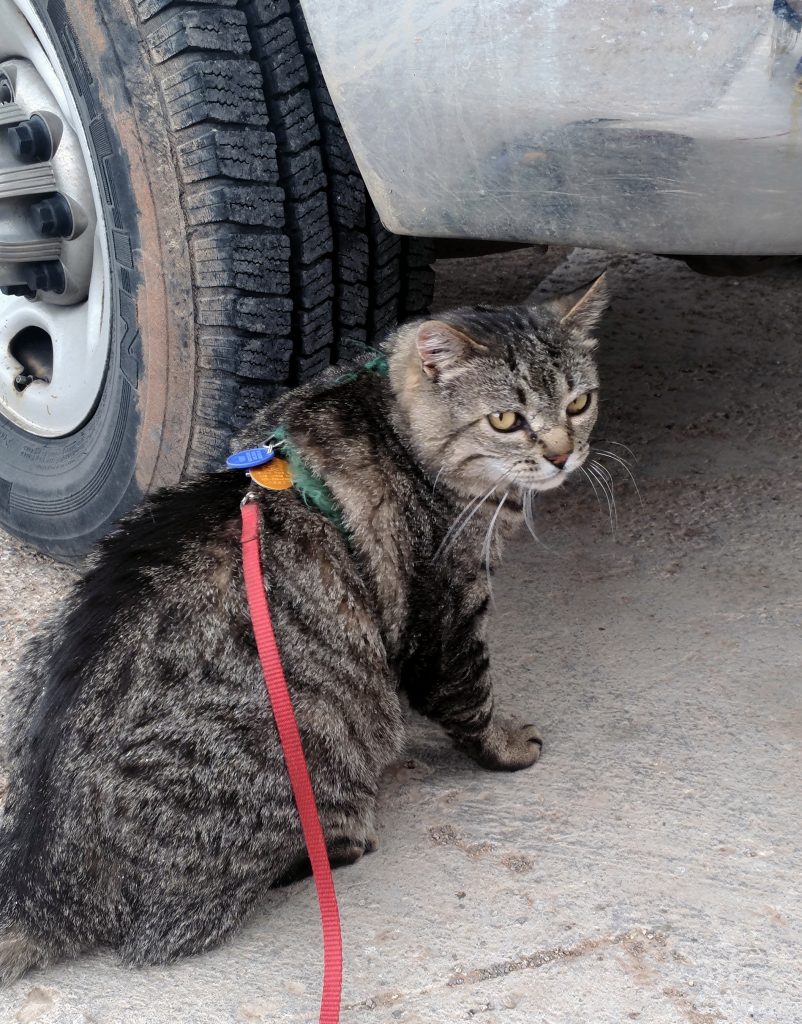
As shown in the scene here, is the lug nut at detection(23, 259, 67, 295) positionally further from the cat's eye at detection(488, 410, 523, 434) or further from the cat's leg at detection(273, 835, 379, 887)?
the cat's leg at detection(273, 835, 379, 887)

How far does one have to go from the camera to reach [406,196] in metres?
2.11

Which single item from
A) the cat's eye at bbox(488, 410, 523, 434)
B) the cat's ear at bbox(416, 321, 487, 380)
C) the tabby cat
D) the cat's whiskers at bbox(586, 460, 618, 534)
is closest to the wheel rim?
the tabby cat

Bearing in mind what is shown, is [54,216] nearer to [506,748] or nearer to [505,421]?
[505,421]

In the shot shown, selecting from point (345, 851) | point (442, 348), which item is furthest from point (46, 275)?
point (345, 851)

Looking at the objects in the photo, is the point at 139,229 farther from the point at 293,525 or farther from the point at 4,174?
the point at 293,525

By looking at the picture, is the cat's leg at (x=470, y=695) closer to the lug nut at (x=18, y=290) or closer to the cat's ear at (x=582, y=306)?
the cat's ear at (x=582, y=306)

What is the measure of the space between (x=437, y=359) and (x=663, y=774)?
1.01 meters

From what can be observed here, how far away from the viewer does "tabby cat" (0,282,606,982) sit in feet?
6.14

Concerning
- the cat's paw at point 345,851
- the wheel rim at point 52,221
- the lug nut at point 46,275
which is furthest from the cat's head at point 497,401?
the lug nut at point 46,275

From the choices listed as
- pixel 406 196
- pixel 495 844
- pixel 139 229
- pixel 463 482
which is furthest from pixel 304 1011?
pixel 139 229

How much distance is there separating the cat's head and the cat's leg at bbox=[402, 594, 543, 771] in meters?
0.30

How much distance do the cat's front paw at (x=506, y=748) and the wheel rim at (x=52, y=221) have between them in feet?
4.48

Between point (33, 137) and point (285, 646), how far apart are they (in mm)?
1525

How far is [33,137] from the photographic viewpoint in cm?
267
